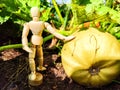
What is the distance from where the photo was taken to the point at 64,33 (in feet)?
7.60

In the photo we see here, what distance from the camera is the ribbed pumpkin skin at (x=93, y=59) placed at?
6.73 ft

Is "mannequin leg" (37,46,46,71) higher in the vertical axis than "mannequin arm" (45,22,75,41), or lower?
lower

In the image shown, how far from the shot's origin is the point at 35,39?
207 centimetres

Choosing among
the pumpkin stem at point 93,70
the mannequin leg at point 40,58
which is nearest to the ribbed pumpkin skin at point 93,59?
the pumpkin stem at point 93,70

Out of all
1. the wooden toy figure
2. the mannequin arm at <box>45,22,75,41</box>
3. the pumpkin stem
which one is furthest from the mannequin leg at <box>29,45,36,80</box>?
the pumpkin stem

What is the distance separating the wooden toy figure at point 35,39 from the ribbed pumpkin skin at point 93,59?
9 centimetres

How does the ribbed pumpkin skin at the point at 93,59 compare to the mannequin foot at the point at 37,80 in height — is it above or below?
above

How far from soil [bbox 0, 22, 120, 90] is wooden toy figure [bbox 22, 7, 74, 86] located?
0.18ft

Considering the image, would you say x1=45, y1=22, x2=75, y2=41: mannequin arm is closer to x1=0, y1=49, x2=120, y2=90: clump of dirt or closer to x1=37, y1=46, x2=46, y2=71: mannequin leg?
x1=37, y1=46, x2=46, y2=71: mannequin leg

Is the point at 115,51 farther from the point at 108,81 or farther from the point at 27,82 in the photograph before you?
the point at 27,82

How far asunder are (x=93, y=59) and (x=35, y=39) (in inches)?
11.7

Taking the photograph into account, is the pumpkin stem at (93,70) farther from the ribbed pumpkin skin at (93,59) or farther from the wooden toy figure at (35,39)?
the wooden toy figure at (35,39)

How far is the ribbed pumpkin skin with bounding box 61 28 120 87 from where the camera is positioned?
2053 mm

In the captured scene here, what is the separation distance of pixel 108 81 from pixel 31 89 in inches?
15.3
